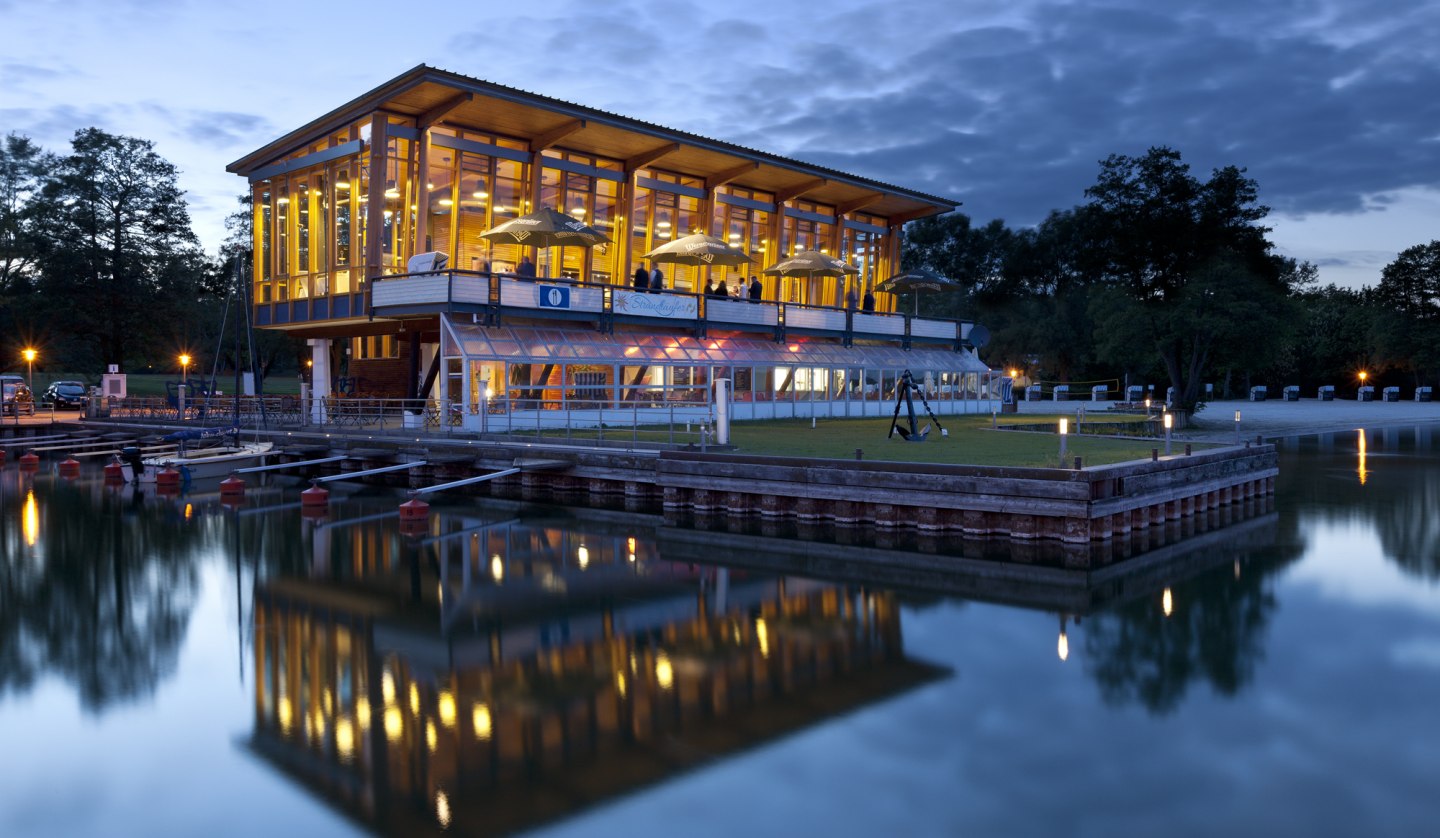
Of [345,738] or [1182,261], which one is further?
[1182,261]

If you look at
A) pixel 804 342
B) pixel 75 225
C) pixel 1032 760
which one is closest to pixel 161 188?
pixel 75 225

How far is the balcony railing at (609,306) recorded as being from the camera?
30.5 meters

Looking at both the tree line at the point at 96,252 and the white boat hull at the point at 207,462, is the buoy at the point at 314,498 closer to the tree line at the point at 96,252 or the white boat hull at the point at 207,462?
the white boat hull at the point at 207,462

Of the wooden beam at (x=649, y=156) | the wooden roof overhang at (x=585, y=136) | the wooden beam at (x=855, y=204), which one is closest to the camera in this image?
the wooden roof overhang at (x=585, y=136)

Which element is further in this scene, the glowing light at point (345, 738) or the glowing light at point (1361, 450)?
the glowing light at point (1361, 450)

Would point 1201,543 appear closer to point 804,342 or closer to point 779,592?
point 779,592

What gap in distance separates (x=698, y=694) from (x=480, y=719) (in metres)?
2.15

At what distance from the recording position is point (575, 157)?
3759cm

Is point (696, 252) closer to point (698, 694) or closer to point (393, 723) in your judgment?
point (698, 694)

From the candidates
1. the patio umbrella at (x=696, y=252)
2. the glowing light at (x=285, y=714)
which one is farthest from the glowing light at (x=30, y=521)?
the patio umbrella at (x=696, y=252)

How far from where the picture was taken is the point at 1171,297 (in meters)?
50.4

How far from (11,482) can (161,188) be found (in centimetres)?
3291

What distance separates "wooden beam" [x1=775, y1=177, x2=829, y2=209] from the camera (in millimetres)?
44750

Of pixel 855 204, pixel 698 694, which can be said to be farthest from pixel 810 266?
pixel 698 694
